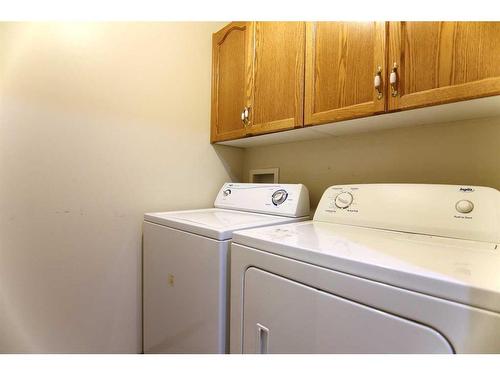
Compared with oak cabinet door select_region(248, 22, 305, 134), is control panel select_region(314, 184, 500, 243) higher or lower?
lower

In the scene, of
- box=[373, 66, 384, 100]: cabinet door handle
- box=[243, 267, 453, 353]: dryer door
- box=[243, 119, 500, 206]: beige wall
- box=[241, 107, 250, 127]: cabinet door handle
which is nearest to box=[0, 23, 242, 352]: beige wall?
box=[241, 107, 250, 127]: cabinet door handle

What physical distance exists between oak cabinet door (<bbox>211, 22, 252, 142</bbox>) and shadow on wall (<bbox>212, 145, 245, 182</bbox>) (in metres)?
0.13

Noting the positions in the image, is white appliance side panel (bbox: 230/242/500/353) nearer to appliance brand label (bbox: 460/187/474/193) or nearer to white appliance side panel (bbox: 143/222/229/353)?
white appliance side panel (bbox: 143/222/229/353)

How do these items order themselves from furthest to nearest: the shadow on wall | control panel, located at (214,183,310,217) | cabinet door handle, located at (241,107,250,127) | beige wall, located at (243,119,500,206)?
the shadow on wall
cabinet door handle, located at (241,107,250,127)
control panel, located at (214,183,310,217)
beige wall, located at (243,119,500,206)

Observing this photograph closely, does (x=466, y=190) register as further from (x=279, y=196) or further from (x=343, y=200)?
(x=279, y=196)

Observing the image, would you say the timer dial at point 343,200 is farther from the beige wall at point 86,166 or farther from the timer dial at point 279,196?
the beige wall at point 86,166

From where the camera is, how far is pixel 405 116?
97cm

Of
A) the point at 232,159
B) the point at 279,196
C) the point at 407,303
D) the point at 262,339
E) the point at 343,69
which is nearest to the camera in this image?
the point at 407,303

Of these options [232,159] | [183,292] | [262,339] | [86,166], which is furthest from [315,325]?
[232,159]

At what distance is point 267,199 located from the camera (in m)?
1.36

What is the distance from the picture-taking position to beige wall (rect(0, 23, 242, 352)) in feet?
3.51

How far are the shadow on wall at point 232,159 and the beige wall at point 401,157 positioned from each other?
315 millimetres

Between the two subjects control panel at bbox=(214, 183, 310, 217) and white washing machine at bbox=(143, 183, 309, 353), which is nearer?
white washing machine at bbox=(143, 183, 309, 353)

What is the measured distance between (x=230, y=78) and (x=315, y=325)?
4.54ft
